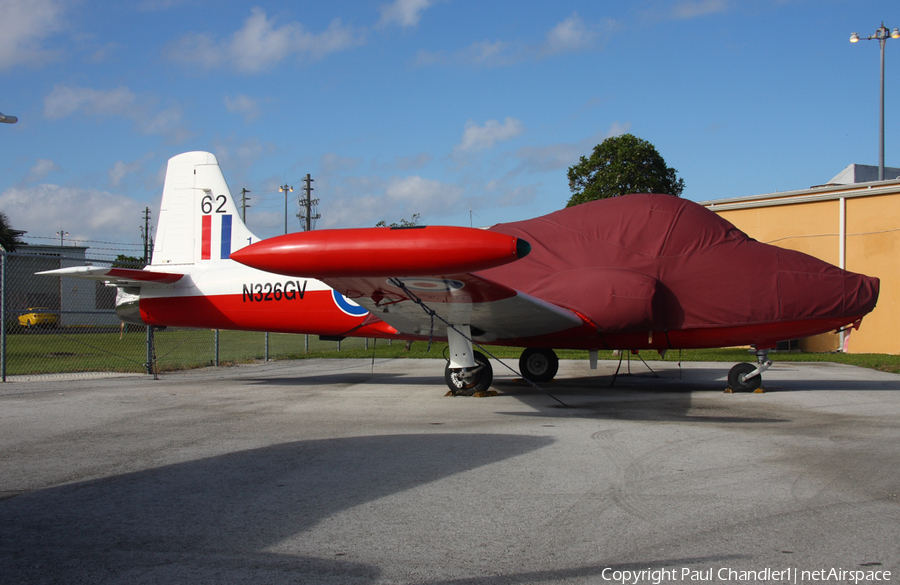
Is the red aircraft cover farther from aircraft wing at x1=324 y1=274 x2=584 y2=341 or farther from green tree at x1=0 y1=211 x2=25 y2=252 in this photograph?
green tree at x1=0 y1=211 x2=25 y2=252

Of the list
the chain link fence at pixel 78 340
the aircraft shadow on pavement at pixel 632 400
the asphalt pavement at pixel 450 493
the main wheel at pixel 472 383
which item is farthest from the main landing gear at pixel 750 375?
the chain link fence at pixel 78 340

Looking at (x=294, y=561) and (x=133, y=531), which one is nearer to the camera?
(x=294, y=561)

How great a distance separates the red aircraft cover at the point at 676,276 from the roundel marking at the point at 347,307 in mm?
2150

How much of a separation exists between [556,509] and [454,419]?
3.28 metres

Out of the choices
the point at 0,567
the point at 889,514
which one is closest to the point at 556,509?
the point at 889,514

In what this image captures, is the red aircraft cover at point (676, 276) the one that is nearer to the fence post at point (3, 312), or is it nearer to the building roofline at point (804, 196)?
the fence post at point (3, 312)

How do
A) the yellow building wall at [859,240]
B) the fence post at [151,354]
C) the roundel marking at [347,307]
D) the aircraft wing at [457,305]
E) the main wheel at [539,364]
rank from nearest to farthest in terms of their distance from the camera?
the aircraft wing at [457,305] → the roundel marking at [347,307] → the main wheel at [539,364] → the fence post at [151,354] → the yellow building wall at [859,240]

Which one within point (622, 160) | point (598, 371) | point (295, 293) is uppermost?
point (622, 160)

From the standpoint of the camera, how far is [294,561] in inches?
111

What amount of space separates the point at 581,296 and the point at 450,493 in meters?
5.23

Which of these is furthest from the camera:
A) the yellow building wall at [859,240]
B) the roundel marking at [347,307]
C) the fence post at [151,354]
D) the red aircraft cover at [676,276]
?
the yellow building wall at [859,240]

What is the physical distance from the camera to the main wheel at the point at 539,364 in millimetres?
10906

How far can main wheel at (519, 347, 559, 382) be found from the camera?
35.8 feet

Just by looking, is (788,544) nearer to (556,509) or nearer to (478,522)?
(556,509)
